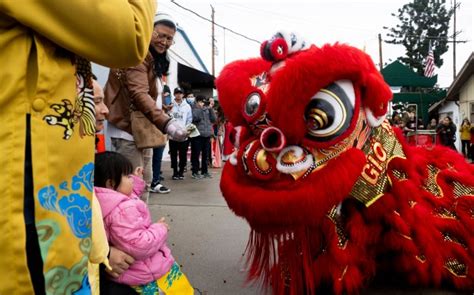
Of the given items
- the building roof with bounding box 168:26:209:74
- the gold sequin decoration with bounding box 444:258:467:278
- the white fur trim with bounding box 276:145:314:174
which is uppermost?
the building roof with bounding box 168:26:209:74

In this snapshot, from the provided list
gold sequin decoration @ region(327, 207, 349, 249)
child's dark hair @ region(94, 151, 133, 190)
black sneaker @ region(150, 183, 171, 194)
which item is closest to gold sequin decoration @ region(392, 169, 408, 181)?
gold sequin decoration @ region(327, 207, 349, 249)

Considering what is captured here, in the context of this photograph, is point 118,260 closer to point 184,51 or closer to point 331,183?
point 331,183

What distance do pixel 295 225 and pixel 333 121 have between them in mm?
497

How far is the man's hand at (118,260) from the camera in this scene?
2.09 meters

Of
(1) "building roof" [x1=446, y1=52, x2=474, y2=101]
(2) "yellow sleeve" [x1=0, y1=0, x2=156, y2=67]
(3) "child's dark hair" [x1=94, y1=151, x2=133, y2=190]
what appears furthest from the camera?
(1) "building roof" [x1=446, y1=52, x2=474, y2=101]

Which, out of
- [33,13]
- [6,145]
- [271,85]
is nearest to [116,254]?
[271,85]

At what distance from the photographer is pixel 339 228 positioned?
7.25 ft

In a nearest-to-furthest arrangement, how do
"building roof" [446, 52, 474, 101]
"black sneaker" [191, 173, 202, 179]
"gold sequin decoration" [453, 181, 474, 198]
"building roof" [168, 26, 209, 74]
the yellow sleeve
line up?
the yellow sleeve
"gold sequin decoration" [453, 181, 474, 198]
"black sneaker" [191, 173, 202, 179]
"building roof" [168, 26, 209, 74]
"building roof" [446, 52, 474, 101]

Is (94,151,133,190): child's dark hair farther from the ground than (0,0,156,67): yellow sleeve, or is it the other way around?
(0,0,156,67): yellow sleeve

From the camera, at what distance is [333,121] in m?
2.02

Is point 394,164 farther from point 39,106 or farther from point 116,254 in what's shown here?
point 39,106

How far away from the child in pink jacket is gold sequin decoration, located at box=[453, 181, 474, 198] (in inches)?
63.7

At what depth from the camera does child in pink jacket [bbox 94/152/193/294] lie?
2092mm

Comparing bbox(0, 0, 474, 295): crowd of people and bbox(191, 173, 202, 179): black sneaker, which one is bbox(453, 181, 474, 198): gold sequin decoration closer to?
bbox(0, 0, 474, 295): crowd of people
